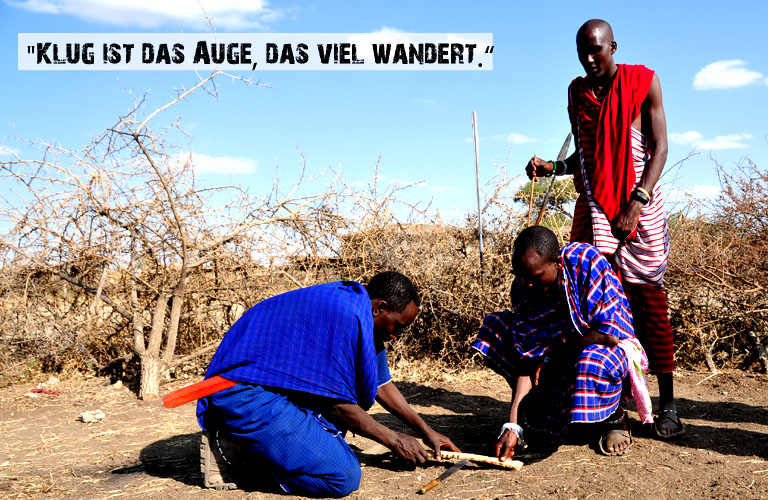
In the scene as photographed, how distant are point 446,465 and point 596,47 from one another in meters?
2.41

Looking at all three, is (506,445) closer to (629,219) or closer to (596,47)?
(629,219)

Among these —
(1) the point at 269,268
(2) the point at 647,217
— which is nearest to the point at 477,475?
(2) the point at 647,217

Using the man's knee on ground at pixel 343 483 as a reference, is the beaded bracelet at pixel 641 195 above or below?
above

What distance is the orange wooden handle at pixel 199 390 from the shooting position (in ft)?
9.62

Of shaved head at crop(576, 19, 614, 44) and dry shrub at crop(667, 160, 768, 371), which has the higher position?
shaved head at crop(576, 19, 614, 44)

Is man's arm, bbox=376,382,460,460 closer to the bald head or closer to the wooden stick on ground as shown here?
the wooden stick on ground

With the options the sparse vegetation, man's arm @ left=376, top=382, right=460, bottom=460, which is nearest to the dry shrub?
the sparse vegetation

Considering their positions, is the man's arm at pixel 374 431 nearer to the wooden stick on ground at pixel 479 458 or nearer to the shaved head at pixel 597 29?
the wooden stick on ground at pixel 479 458

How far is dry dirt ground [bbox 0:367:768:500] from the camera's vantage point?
9.94 feet

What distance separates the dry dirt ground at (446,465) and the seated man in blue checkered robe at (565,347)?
20 centimetres

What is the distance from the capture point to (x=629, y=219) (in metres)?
3.65

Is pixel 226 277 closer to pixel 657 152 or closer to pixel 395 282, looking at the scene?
pixel 395 282

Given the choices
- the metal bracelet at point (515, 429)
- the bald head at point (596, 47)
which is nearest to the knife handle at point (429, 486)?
the metal bracelet at point (515, 429)

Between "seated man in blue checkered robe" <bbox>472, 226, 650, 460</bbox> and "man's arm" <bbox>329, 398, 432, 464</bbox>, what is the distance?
50 cm
